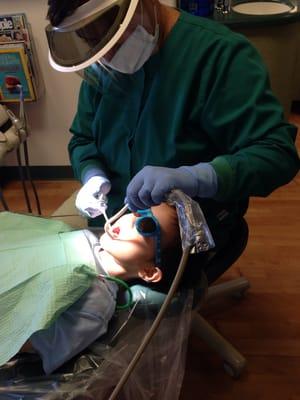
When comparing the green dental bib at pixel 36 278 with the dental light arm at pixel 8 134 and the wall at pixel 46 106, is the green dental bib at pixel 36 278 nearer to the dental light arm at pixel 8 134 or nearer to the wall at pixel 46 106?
the dental light arm at pixel 8 134

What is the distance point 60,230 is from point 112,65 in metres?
0.47

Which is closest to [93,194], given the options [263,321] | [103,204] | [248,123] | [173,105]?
[103,204]

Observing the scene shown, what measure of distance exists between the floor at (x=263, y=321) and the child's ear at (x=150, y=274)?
1.85 feet

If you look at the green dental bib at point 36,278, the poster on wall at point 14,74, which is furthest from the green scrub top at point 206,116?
the poster on wall at point 14,74

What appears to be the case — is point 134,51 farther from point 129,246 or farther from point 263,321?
point 263,321

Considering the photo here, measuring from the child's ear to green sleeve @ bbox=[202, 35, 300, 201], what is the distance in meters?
0.25

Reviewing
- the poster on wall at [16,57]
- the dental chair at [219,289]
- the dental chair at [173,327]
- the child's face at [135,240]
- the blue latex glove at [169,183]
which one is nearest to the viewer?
the dental chair at [173,327]

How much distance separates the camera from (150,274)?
1.00 m

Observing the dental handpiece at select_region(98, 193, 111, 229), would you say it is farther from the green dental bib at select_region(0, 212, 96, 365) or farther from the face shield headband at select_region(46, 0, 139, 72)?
the face shield headband at select_region(46, 0, 139, 72)

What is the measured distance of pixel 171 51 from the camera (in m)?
0.94

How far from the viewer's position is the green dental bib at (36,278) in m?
0.85

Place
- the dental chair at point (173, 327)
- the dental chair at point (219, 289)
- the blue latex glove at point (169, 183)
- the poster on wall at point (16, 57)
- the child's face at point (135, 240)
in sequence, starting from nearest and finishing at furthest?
the dental chair at point (173, 327), the blue latex glove at point (169, 183), the child's face at point (135, 240), the dental chair at point (219, 289), the poster on wall at point (16, 57)

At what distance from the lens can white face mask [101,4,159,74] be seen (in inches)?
33.1

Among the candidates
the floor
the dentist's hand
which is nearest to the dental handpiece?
the dentist's hand
